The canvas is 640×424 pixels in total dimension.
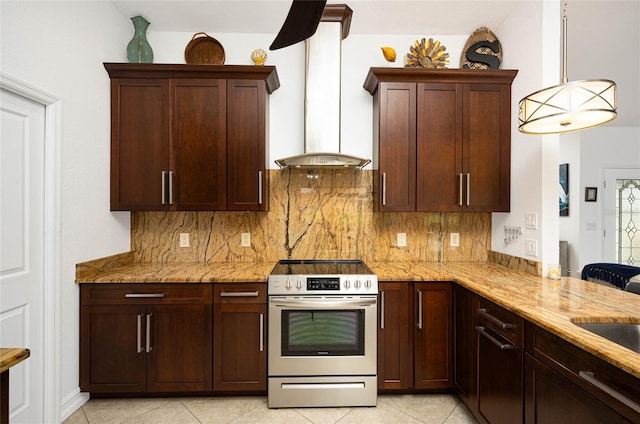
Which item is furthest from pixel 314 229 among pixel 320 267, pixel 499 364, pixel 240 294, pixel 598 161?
pixel 598 161

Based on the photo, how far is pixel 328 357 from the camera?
2281 mm

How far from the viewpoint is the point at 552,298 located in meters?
1.76

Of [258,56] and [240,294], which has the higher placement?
[258,56]

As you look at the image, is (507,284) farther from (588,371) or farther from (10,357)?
(10,357)

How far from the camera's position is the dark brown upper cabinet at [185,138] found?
2.59m

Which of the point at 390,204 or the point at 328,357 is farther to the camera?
the point at 390,204

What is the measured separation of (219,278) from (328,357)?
0.95 meters

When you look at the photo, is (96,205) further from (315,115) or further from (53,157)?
(315,115)

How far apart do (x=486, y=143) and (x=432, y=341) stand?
164 cm

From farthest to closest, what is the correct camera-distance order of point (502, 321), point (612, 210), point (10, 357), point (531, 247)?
point (612, 210) < point (531, 247) < point (502, 321) < point (10, 357)

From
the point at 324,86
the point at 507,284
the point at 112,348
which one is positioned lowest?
the point at 112,348

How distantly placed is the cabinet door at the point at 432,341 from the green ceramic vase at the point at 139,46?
2852 millimetres

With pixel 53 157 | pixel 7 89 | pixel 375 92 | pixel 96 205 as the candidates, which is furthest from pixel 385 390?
pixel 7 89

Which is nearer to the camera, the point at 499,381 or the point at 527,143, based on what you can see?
the point at 499,381
